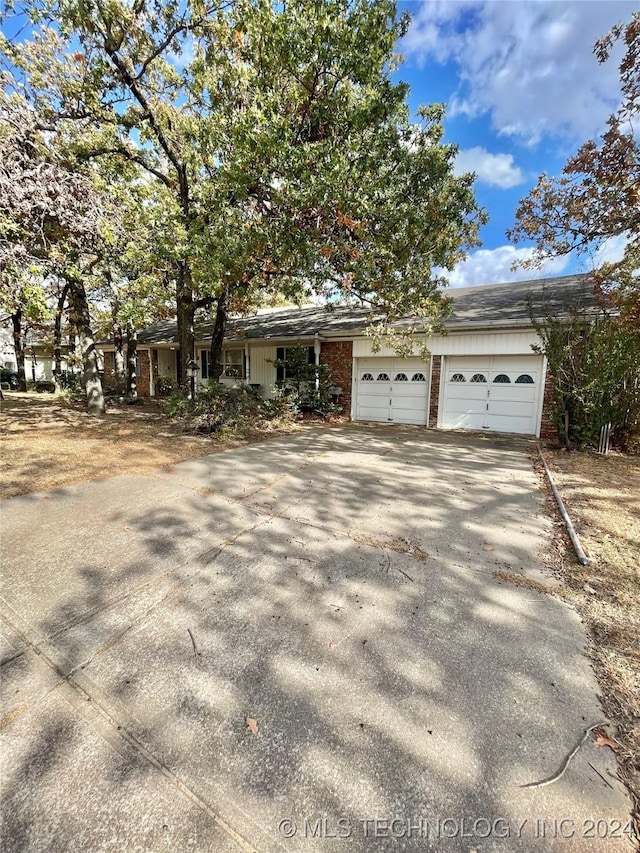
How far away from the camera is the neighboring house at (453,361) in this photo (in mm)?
9719

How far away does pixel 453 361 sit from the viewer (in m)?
10.7

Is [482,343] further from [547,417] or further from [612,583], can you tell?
[612,583]

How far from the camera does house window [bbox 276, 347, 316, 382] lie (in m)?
13.2

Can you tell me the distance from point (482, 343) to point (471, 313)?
139 cm

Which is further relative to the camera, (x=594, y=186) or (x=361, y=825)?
(x=594, y=186)

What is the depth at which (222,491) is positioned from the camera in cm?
507

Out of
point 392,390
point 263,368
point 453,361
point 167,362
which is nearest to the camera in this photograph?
point 453,361

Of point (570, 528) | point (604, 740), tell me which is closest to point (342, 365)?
point (570, 528)

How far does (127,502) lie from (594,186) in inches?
418

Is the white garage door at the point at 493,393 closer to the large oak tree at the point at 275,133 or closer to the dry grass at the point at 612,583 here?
the large oak tree at the point at 275,133

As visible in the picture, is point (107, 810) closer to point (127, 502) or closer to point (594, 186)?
point (127, 502)

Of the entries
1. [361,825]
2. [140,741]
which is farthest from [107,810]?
[361,825]

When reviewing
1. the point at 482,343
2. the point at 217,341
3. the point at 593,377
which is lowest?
the point at 593,377

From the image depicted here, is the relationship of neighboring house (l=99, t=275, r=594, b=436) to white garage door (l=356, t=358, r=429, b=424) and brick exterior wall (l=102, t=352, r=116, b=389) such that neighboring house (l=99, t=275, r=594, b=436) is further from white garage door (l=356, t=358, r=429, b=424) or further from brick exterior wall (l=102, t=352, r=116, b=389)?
brick exterior wall (l=102, t=352, r=116, b=389)
